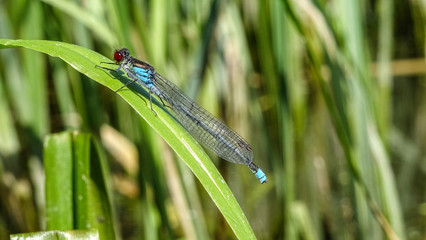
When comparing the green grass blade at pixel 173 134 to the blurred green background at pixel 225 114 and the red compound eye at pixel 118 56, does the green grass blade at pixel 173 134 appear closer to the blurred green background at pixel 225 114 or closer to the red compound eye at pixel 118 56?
the blurred green background at pixel 225 114

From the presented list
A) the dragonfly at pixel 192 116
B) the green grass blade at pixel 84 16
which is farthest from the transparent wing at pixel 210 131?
the green grass blade at pixel 84 16

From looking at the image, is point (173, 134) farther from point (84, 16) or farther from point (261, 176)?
point (84, 16)

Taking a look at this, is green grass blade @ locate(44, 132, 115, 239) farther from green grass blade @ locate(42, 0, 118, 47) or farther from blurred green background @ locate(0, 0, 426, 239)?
green grass blade @ locate(42, 0, 118, 47)

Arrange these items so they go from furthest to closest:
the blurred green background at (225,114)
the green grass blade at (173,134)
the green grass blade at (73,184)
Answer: the blurred green background at (225,114), the green grass blade at (73,184), the green grass blade at (173,134)

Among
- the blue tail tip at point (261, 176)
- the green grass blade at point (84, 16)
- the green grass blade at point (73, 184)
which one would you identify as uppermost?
the green grass blade at point (84, 16)

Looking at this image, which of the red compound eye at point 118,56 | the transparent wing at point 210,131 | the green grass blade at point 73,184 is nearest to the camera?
the green grass blade at point 73,184

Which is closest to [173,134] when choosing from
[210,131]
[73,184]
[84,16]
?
[73,184]

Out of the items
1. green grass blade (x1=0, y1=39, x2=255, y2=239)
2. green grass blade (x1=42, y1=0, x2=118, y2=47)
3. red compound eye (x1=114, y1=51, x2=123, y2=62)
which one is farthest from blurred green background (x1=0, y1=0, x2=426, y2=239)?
green grass blade (x1=0, y1=39, x2=255, y2=239)
